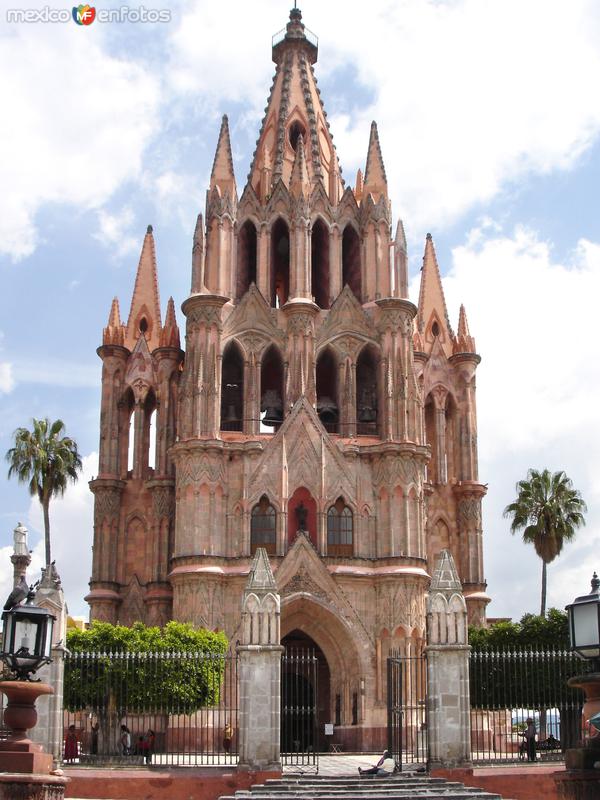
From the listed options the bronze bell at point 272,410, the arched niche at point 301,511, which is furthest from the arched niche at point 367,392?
the arched niche at point 301,511

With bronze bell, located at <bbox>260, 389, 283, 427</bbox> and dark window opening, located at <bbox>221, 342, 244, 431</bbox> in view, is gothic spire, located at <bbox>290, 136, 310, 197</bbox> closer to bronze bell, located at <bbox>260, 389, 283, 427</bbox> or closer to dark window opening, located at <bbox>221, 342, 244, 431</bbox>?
dark window opening, located at <bbox>221, 342, 244, 431</bbox>

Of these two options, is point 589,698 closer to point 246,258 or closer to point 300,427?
point 300,427

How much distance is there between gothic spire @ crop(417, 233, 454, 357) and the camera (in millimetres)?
52594

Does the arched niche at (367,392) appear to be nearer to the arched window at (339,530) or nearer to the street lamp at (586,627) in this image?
the arched window at (339,530)

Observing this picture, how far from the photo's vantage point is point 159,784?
2416 cm

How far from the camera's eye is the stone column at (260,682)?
80.7 ft

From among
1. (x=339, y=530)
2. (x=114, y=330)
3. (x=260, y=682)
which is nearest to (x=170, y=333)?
(x=114, y=330)

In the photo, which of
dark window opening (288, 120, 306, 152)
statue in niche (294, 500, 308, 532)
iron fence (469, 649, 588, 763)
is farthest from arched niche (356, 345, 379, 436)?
iron fence (469, 649, 588, 763)

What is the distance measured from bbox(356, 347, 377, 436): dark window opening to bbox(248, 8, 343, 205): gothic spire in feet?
24.6

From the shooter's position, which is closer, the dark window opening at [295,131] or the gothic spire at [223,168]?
the gothic spire at [223,168]

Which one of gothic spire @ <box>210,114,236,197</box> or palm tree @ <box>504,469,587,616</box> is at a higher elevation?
gothic spire @ <box>210,114,236,197</box>

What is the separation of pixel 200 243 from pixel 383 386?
9.67m

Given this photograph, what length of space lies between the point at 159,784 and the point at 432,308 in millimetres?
33176

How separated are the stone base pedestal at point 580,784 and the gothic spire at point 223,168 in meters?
37.8
